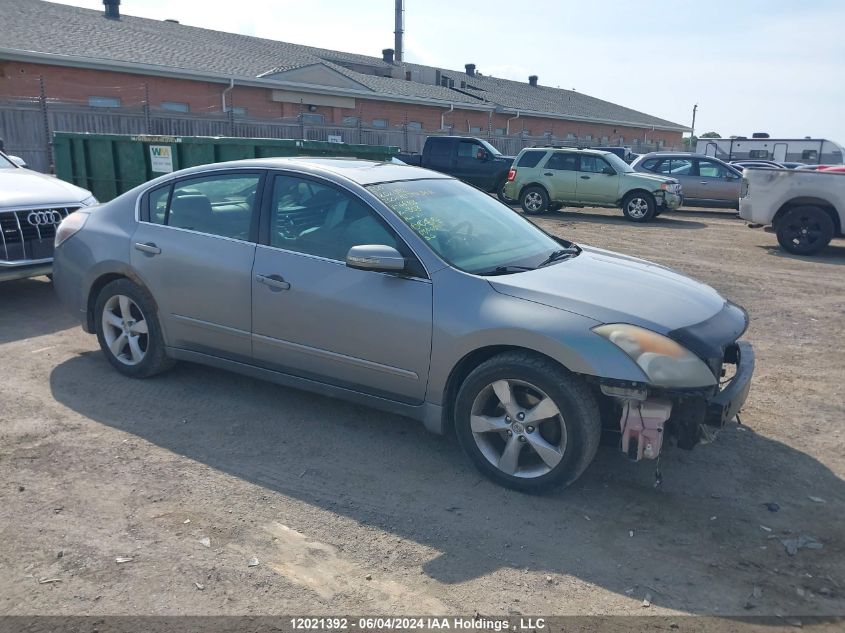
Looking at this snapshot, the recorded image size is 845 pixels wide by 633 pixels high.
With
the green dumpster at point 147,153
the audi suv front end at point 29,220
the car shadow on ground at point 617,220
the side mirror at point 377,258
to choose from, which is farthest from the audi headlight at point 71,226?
the car shadow on ground at point 617,220

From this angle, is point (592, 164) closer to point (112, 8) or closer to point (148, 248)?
point (148, 248)

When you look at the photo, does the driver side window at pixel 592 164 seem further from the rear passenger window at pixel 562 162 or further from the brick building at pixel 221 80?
the brick building at pixel 221 80

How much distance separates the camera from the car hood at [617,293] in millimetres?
3758

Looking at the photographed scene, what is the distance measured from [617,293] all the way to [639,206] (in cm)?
1471

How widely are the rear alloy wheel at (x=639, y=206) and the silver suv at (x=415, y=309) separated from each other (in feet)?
44.3

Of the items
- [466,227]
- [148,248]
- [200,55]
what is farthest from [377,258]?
[200,55]

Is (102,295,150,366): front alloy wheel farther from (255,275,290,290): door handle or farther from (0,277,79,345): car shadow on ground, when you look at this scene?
(0,277,79,345): car shadow on ground

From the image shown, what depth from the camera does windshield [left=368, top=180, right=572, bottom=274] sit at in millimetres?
4254

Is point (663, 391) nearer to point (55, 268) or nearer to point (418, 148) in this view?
point (55, 268)

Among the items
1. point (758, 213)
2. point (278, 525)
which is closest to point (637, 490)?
point (278, 525)

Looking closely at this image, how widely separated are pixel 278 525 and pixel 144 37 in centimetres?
2605

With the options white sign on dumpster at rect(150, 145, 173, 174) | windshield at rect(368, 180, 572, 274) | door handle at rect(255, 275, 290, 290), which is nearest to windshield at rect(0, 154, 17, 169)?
white sign on dumpster at rect(150, 145, 173, 174)

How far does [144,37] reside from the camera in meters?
25.5

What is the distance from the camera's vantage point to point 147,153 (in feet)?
36.0
